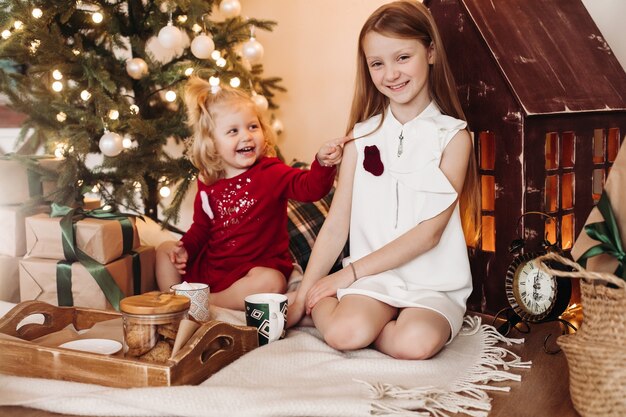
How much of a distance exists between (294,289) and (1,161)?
106 centimetres

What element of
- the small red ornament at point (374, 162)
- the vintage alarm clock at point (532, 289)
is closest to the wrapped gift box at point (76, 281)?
the small red ornament at point (374, 162)

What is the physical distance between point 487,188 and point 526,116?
26 centimetres

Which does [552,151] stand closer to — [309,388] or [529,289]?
[529,289]

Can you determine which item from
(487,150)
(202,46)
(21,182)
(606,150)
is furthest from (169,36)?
(606,150)

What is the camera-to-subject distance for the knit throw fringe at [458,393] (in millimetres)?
1405

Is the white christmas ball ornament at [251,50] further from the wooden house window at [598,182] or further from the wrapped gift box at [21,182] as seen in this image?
the wooden house window at [598,182]

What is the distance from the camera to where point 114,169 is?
104 inches

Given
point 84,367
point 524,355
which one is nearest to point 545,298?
point 524,355

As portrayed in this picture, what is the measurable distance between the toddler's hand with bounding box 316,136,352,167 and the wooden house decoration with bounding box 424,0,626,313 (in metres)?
0.42

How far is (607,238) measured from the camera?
137 cm

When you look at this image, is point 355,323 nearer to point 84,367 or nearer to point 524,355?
point 524,355

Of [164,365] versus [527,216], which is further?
[527,216]

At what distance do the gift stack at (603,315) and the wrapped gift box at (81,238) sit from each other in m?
1.32

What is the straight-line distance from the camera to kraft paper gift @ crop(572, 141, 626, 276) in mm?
1360
